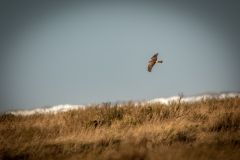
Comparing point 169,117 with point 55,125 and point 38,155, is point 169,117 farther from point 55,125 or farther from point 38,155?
point 38,155

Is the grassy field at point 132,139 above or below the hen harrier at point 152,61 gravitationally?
below

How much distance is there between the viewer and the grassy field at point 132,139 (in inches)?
212

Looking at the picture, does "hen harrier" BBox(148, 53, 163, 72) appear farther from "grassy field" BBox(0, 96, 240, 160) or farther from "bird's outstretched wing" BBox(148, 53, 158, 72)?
"grassy field" BBox(0, 96, 240, 160)

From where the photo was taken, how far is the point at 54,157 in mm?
6000

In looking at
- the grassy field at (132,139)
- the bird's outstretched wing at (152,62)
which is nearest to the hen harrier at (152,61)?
the bird's outstretched wing at (152,62)

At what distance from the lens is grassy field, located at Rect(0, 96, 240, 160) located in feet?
17.7

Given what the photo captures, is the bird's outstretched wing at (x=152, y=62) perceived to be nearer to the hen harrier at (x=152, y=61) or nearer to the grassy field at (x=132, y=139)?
the hen harrier at (x=152, y=61)

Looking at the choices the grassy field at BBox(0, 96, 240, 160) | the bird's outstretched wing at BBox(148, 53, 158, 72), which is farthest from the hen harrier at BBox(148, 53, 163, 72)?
the grassy field at BBox(0, 96, 240, 160)

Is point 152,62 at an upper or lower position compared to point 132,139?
upper

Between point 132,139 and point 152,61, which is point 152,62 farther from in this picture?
point 132,139

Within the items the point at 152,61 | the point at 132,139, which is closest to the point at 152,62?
the point at 152,61

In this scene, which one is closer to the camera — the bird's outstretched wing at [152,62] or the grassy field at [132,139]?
the grassy field at [132,139]

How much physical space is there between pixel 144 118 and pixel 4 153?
16.4 feet

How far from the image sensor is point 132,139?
661cm
